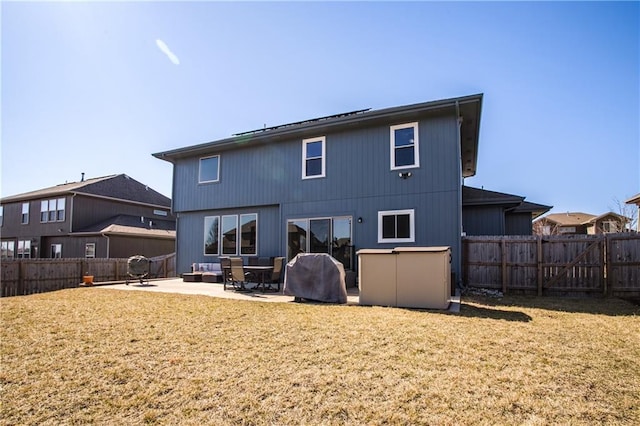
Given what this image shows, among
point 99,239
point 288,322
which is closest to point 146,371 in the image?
point 288,322

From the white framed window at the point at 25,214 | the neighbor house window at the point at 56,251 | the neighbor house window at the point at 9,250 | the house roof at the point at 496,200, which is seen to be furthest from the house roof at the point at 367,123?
the neighbor house window at the point at 9,250

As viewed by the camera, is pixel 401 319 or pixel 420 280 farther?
pixel 420 280

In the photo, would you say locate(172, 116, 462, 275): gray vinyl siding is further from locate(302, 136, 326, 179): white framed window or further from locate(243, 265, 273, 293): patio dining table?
locate(243, 265, 273, 293): patio dining table

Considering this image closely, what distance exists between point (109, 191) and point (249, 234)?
1779 centimetres

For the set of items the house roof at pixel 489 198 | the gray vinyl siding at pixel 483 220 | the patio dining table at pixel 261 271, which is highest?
the house roof at pixel 489 198

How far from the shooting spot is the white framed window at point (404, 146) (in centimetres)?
1029

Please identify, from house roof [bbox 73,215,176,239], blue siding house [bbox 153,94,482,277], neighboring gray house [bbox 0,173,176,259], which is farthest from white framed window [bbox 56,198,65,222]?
blue siding house [bbox 153,94,482,277]

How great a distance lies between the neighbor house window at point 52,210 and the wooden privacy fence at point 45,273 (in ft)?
34.6

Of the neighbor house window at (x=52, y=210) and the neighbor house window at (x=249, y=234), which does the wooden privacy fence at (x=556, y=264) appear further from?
the neighbor house window at (x=52, y=210)

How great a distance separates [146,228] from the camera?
2445 centimetres

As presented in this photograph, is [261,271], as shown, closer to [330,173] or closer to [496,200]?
[330,173]

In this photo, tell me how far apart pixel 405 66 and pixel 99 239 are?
21.4 m

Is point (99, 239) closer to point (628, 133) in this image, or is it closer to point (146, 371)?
point (146, 371)

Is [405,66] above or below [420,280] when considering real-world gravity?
above
